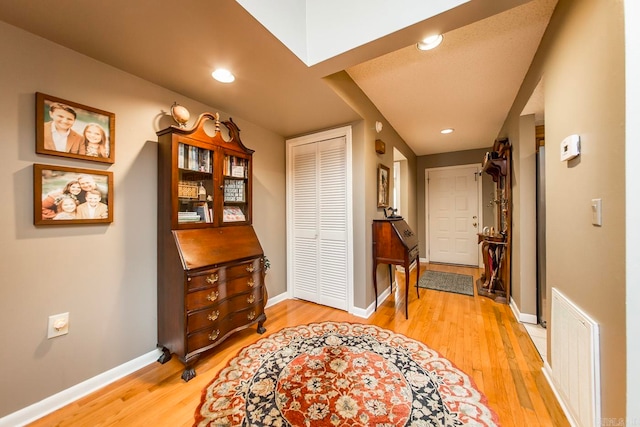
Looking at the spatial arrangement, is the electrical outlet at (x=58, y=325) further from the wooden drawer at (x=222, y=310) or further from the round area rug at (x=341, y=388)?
the round area rug at (x=341, y=388)

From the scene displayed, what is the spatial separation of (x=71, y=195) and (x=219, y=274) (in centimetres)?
107

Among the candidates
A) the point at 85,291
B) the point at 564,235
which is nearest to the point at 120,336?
the point at 85,291

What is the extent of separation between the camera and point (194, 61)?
1.66m

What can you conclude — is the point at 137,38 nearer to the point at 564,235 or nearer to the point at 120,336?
the point at 120,336

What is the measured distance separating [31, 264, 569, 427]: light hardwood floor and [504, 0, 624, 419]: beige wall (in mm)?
317

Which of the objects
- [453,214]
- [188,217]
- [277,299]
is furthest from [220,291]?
[453,214]

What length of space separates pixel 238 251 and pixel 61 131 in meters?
1.39

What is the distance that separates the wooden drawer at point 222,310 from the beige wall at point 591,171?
220cm

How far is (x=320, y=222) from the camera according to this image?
9.87ft

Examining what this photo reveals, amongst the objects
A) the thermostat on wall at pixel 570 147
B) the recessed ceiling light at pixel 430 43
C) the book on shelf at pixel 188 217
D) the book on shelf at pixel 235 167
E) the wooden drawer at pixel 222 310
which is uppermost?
the recessed ceiling light at pixel 430 43

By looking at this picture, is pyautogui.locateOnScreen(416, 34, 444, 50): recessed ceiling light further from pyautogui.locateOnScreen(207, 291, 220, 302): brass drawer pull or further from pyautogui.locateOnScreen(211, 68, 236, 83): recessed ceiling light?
pyautogui.locateOnScreen(207, 291, 220, 302): brass drawer pull

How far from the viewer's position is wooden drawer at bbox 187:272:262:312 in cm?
177

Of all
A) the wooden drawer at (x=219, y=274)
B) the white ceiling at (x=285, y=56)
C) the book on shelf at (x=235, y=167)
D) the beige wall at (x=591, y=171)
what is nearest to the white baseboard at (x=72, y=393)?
the wooden drawer at (x=219, y=274)

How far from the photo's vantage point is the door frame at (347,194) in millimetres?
2736
